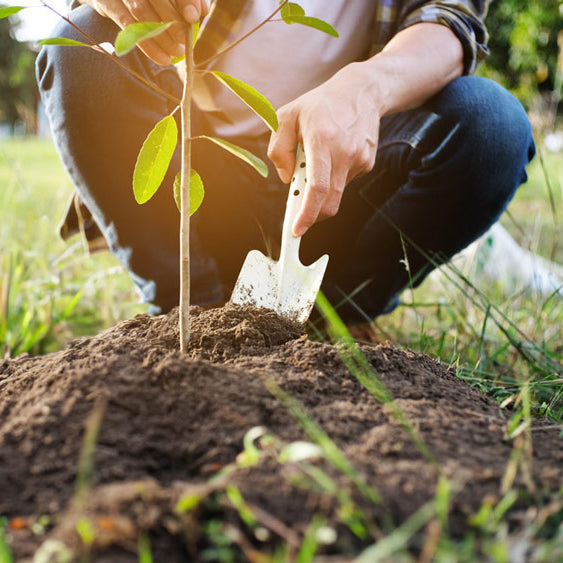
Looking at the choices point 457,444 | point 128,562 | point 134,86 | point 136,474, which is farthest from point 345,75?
point 128,562

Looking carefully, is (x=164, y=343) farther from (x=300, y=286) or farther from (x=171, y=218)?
(x=171, y=218)

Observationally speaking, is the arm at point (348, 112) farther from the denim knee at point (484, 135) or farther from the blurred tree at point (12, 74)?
the blurred tree at point (12, 74)

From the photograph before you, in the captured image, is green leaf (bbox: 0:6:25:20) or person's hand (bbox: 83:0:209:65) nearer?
green leaf (bbox: 0:6:25:20)

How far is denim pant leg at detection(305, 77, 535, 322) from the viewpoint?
67.3 inches

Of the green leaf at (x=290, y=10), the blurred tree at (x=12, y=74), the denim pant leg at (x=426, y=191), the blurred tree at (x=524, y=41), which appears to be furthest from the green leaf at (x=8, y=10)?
the blurred tree at (x=12, y=74)

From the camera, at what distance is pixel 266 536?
648 millimetres

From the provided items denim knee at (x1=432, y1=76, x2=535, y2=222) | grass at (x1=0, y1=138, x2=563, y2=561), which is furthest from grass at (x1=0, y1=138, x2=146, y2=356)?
denim knee at (x1=432, y1=76, x2=535, y2=222)

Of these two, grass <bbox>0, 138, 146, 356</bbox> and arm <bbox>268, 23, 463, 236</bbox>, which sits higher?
arm <bbox>268, 23, 463, 236</bbox>

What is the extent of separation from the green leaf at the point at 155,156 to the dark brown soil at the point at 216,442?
0.98ft

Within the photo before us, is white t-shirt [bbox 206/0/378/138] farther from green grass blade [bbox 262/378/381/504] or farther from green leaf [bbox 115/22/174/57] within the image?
green grass blade [bbox 262/378/381/504]

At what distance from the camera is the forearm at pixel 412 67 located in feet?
4.88

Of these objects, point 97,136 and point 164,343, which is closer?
point 164,343

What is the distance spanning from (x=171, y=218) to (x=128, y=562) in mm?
1461

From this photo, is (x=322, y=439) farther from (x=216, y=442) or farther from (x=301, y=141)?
(x=301, y=141)
